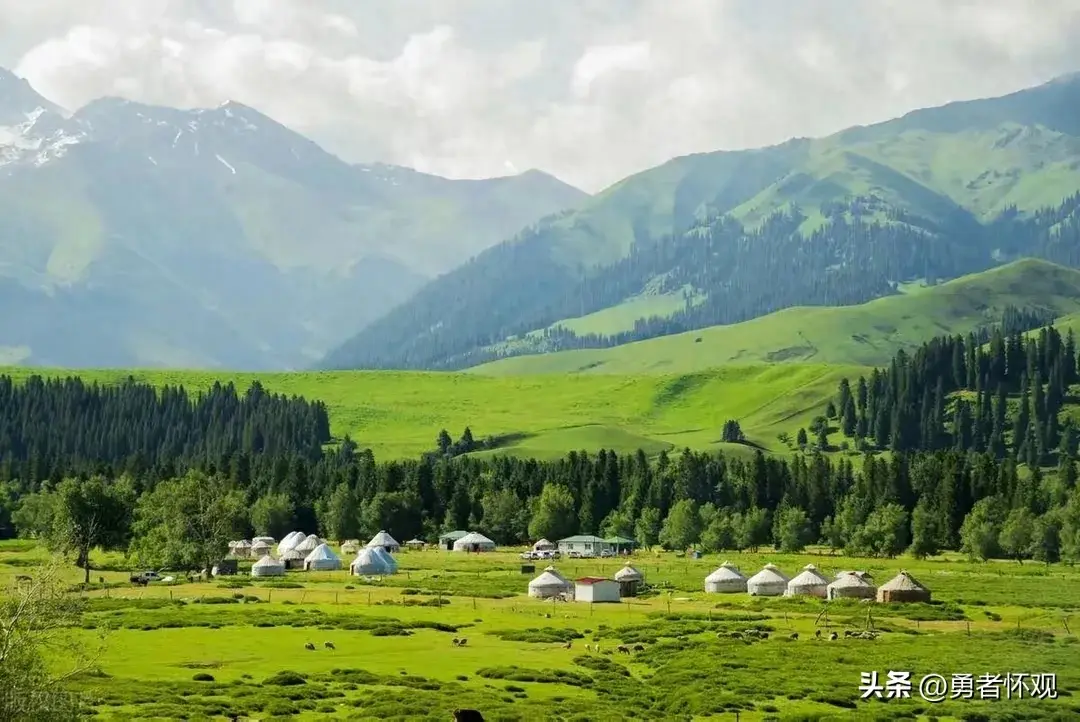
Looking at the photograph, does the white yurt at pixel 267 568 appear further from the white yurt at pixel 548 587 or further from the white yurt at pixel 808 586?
the white yurt at pixel 808 586

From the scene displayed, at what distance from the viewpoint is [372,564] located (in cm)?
16062

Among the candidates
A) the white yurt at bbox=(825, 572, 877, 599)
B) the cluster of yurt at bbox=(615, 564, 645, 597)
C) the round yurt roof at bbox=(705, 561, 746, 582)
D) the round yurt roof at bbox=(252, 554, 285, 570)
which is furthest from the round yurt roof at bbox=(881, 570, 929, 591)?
the round yurt roof at bbox=(252, 554, 285, 570)

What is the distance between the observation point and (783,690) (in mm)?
72812

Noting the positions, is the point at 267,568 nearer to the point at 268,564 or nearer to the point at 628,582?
the point at 268,564

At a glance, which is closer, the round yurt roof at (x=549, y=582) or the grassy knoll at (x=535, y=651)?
the grassy knoll at (x=535, y=651)

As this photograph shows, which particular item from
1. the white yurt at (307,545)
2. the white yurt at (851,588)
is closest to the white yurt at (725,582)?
the white yurt at (851,588)

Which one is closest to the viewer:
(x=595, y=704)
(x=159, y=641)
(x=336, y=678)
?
(x=595, y=704)

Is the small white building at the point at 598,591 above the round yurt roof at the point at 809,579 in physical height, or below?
below

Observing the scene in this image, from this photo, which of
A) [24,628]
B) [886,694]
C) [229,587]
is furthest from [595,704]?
[229,587]

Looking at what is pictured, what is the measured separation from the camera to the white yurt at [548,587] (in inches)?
5197

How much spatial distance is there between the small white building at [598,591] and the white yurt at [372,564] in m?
35.9

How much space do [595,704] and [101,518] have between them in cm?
10083

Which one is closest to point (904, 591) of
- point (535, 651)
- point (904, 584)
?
point (904, 584)

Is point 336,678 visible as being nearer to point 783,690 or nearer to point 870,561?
point 783,690
